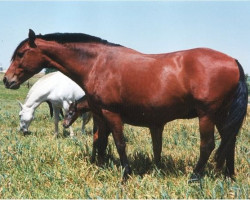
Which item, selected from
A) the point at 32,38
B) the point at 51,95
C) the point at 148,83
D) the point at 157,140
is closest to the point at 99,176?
the point at 157,140

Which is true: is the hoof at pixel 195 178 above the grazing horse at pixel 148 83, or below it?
below

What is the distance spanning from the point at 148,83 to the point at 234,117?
124cm

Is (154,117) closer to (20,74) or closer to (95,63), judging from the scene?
(95,63)

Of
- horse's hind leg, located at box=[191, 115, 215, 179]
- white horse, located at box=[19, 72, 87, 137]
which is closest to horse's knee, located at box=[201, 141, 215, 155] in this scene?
horse's hind leg, located at box=[191, 115, 215, 179]

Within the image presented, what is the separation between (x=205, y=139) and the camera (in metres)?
4.43

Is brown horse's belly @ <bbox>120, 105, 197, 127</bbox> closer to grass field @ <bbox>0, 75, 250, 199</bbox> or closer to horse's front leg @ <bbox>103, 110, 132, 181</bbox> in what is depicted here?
horse's front leg @ <bbox>103, 110, 132, 181</bbox>

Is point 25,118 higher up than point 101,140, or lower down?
lower down

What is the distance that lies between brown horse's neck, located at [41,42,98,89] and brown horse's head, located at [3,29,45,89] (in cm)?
14

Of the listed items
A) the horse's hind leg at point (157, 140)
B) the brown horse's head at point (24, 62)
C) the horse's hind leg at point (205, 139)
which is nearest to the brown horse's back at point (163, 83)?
the horse's hind leg at point (205, 139)

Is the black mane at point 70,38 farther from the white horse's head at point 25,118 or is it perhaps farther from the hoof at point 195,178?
the white horse's head at point 25,118

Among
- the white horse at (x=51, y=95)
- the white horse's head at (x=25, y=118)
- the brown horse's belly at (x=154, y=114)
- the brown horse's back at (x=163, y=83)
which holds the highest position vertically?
the brown horse's back at (x=163, y=83)

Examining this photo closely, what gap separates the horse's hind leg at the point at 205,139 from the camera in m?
4.35

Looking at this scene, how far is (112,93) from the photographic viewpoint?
15.3ft

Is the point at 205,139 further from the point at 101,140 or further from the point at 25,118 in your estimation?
the point at 25,118
